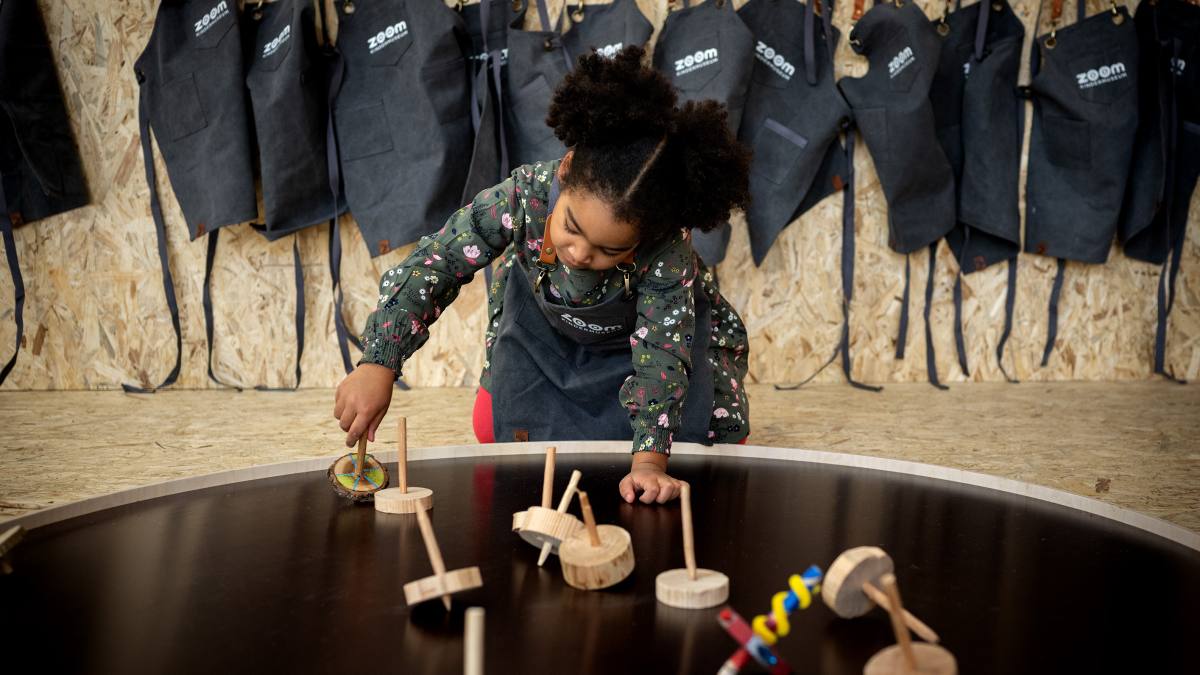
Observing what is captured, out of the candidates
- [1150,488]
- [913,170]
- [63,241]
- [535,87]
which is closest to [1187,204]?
[913,170]

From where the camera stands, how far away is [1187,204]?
10.5 feet

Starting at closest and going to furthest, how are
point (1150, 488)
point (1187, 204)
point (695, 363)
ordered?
1. point (695, 363)
2. point (1150, 488)
3. point (1187, 204)

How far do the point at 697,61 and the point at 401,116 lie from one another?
0.88 meters

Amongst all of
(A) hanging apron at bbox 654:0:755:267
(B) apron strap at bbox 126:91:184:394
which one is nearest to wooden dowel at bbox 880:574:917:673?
(A) hanging apron at bbox 654:0:755:267

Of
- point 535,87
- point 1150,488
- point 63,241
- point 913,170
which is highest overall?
point 535,87

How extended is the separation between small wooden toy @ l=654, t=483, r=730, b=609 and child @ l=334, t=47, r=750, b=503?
32cm

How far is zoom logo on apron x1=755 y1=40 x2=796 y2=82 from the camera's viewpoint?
294 centimetres

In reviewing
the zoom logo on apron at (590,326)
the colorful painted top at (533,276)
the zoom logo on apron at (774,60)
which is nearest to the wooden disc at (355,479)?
the colorful painted top at (533,276)

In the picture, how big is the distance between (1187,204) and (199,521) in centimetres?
Result: 332

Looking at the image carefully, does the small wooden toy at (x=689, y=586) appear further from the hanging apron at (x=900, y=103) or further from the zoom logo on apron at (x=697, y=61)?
the hanging apron at (x=900, y=103)

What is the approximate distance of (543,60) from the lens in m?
2.80

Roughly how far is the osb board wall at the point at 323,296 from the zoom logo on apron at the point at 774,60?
0.25m

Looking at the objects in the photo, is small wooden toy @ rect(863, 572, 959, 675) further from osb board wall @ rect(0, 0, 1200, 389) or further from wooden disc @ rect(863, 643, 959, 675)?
osb board wall @ rect(0, 0, 1200, 389)

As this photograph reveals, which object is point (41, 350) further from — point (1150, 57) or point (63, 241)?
point (1150, 57)
